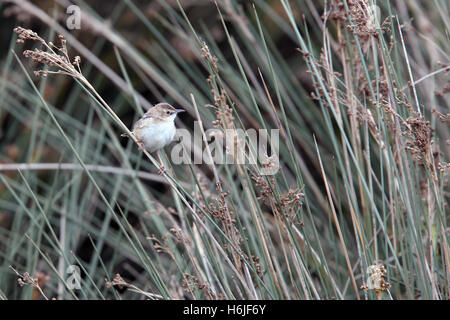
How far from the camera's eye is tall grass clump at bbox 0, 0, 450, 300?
1894mm

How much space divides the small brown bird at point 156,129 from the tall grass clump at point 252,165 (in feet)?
0.30

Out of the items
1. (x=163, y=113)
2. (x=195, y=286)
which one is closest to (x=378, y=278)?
(x=195, y=286)

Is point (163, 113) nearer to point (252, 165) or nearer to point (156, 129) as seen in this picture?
point (156, 129)

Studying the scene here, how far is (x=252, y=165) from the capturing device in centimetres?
187

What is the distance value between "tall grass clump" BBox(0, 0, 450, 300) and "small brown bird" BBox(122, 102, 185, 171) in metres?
0.09

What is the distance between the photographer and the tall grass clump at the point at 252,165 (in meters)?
1.89

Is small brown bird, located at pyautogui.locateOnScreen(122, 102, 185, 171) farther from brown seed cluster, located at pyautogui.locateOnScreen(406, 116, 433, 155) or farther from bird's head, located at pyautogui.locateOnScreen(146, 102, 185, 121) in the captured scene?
brown seed cluster, located at pyautogui.locateOnScreen(406, 116, 433, 155)

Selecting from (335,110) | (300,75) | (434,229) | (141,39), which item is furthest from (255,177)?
(141,39)

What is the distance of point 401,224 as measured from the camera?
87.4 inches

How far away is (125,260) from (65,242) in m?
1.13

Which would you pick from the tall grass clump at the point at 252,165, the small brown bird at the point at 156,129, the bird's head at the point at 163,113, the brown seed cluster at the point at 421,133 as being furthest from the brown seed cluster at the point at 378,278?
the bird's head at the point at 163,113

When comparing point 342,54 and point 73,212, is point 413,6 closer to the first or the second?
point 342,54

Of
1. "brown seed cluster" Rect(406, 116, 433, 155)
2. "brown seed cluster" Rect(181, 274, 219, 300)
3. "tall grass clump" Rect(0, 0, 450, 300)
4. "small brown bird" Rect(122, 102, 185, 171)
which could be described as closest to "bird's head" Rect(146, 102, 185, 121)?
"small brown bird" Rect(122, 102, 185, 171)
